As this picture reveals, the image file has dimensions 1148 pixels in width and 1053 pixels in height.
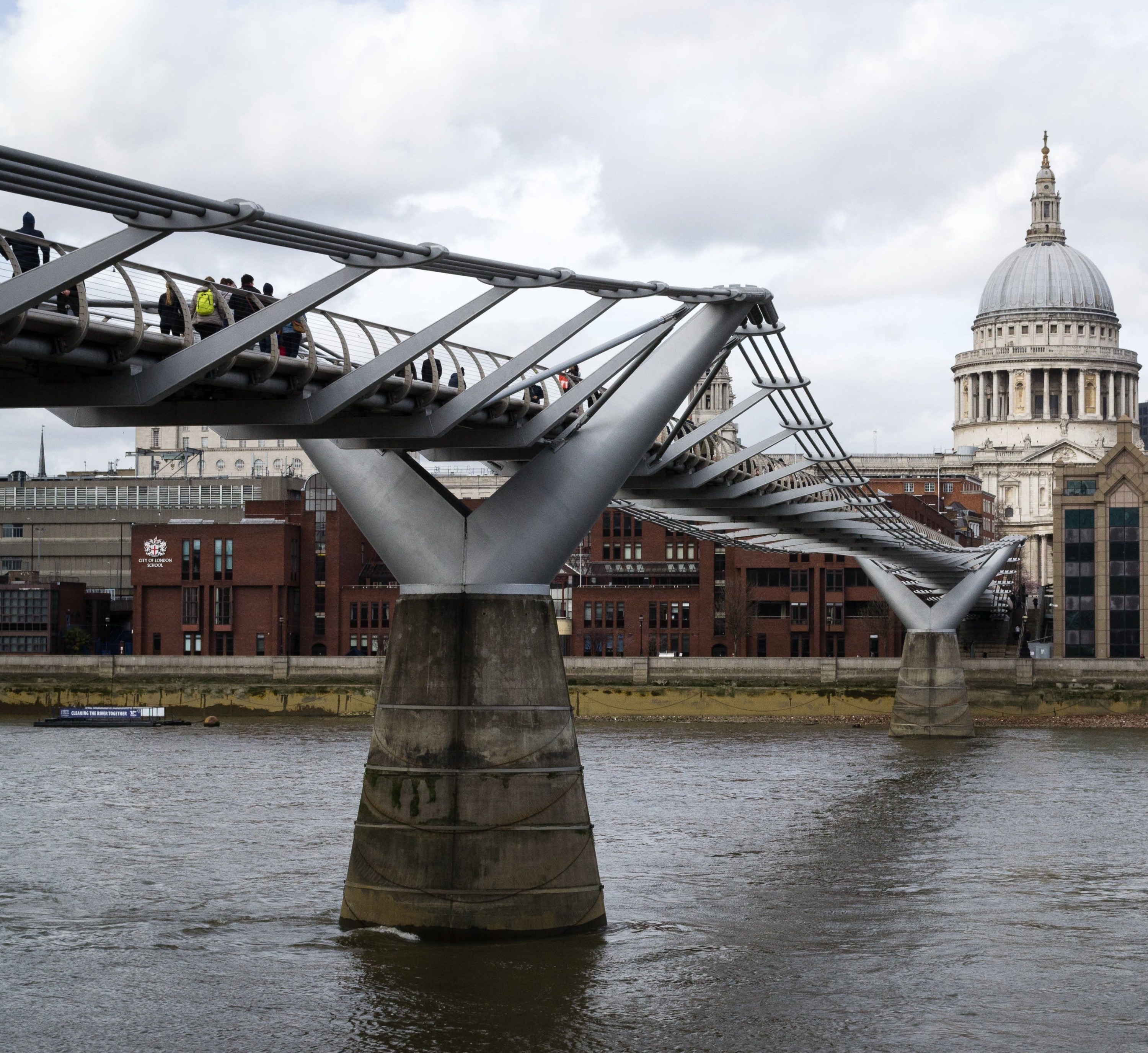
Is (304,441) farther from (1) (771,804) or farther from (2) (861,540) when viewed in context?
(2) (861,540)

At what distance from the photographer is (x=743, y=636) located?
3307 inches

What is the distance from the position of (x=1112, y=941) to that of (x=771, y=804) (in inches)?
587

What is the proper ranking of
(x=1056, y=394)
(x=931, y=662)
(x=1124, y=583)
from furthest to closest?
1. (x=1056, y=394)
2. (x=1124, y=583)
3. (x=931, y=662)

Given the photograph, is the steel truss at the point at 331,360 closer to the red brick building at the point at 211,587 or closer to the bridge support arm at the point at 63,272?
the bridge support arm at the point at 63,272

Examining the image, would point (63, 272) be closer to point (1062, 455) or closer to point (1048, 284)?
point (1062, 455)

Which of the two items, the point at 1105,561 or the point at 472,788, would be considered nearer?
the point at 472,788

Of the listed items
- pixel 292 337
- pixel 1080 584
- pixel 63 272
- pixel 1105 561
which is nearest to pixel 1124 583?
pixel 1105 561

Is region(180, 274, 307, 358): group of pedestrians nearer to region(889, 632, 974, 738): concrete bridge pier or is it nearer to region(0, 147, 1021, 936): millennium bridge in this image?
region(0, 147, 1021, 936): millennium bridge

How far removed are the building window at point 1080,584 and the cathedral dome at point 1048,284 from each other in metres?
80.1

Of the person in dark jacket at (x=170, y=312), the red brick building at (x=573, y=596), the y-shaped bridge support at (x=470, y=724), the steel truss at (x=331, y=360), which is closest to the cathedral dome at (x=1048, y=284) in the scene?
the red brick building at (x=573, y=596)

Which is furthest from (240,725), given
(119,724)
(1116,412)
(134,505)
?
(1116,412)

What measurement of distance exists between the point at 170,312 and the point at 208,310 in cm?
47

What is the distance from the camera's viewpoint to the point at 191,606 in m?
85.8

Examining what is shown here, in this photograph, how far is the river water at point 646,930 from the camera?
59.6 ft
